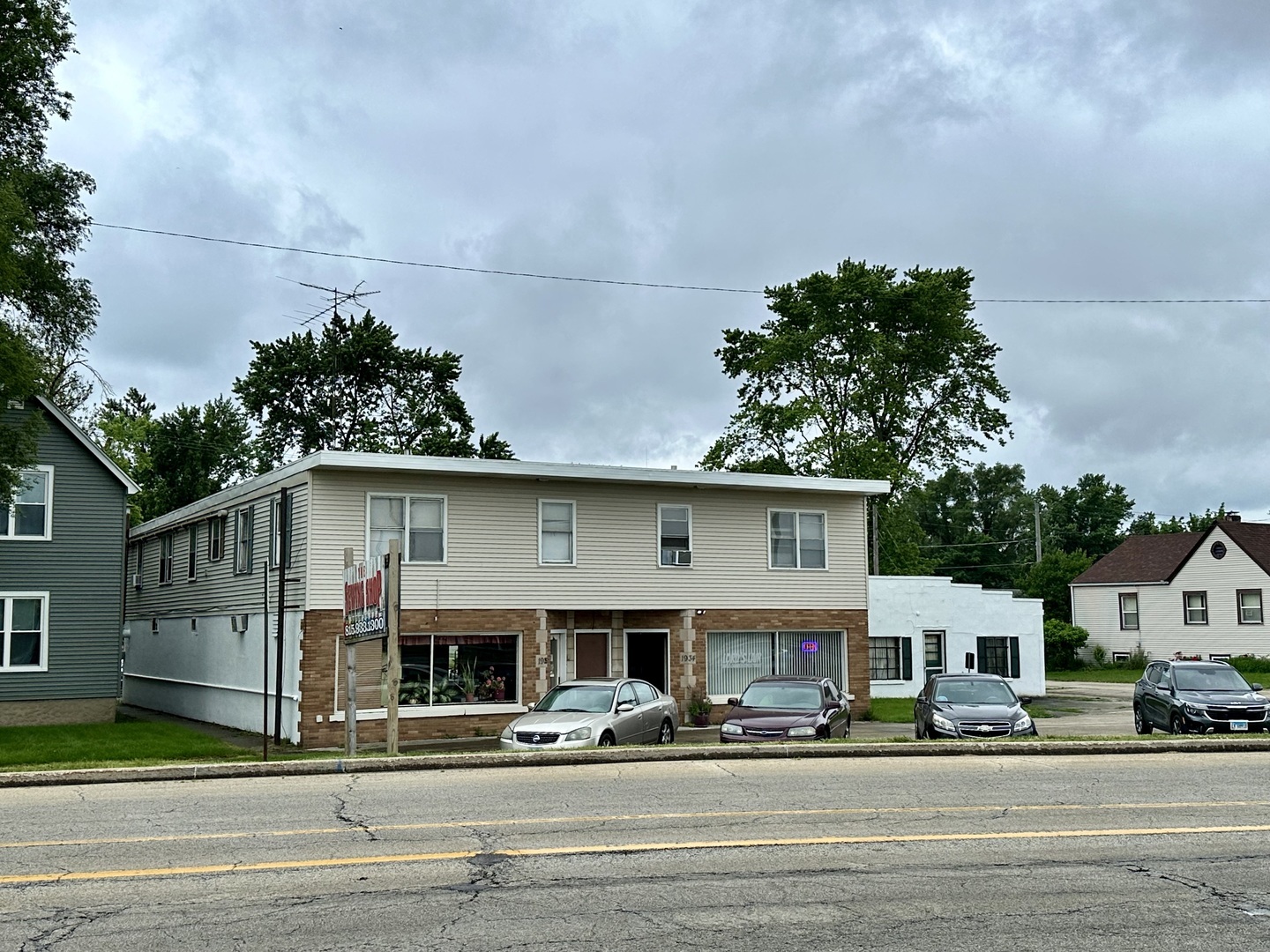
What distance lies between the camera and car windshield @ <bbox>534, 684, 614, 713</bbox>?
2067cm

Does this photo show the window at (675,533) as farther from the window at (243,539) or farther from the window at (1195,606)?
the window at (1195,606)

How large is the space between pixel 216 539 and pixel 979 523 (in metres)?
76.8

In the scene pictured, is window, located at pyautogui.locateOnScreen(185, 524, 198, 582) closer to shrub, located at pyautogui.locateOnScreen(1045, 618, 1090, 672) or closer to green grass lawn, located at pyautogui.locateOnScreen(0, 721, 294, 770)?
green grass lawn, located at pyautogui.locateOnScreen(0, 721, 294, 770)

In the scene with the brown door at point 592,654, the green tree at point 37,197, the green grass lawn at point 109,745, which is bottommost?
the green grass lawn at point 109,745

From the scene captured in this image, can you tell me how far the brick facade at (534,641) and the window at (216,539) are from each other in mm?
6695

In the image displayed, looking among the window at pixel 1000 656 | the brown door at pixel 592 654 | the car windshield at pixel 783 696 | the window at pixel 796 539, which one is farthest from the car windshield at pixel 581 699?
the window at pixel 1000 656

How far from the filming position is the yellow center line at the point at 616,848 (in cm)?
922

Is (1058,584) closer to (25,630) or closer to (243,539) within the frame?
(243,539)

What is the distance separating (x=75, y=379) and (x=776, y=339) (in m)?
27.6

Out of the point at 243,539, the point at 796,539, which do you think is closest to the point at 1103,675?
the point at 796,539

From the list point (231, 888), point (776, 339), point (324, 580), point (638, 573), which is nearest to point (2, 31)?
point (324, 580)

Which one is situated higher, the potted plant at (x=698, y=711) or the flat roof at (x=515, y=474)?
the flat roof at (x=515, y=474)

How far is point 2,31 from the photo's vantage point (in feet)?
78.6

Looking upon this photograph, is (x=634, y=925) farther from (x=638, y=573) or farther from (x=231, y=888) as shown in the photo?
(x=638, y=573)
